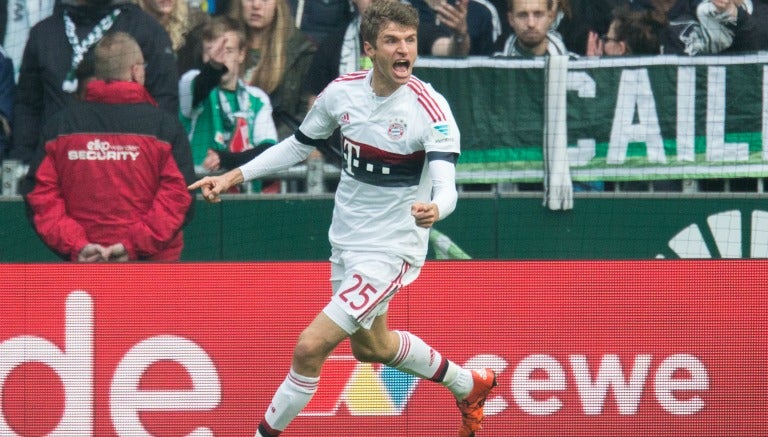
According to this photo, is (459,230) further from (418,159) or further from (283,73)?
(418,159)

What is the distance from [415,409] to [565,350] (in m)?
0.90

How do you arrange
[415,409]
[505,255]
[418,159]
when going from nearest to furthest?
[418,159] < [415,409] < [505,255]

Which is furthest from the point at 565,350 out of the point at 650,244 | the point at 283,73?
the point at 283,73

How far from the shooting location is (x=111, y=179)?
8031 millimetres

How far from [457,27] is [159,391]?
10.0 feet

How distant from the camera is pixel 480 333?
771cm

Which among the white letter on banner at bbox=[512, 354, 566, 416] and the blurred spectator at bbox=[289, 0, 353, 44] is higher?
the blurred spectator at bbox=[289, 0, 353, 44]

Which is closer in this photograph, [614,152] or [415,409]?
[415,409]

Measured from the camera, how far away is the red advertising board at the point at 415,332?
760cm

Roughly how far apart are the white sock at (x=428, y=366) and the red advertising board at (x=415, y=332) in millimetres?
705

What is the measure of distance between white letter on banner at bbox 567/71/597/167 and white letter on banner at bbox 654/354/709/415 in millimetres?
1727

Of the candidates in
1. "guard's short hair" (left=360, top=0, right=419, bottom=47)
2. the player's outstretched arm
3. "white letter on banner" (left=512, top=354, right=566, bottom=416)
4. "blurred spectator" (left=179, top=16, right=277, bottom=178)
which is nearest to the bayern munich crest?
"guard's short hair" (left=360, top=0, right=419, bottom=47)

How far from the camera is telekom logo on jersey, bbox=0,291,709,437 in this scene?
758 cm

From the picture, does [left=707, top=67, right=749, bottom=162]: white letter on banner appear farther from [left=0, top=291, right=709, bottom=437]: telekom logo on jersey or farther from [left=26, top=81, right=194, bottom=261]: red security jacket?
[left=26, top=81, right=194, bottom=261]: red security jacket
